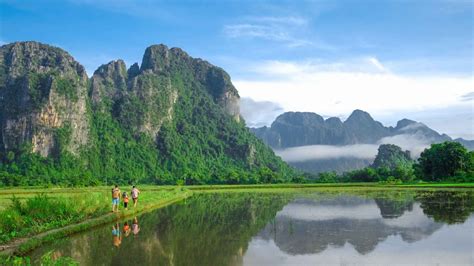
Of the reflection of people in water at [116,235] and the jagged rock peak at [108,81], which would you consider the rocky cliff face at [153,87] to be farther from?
the reflection of people in water at [116,235]

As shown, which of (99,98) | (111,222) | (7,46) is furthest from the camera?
(7,46)

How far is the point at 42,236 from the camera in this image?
1382 centimetres

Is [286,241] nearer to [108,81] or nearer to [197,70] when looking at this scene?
[108,81]

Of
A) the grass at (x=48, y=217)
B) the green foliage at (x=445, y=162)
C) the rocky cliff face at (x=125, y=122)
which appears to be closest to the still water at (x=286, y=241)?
the grass at (x=48, y=217)

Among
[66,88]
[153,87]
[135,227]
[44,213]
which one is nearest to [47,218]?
[44,213]

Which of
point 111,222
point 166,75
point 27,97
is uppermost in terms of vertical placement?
point 166,75

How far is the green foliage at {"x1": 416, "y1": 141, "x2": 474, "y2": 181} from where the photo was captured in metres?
54.7

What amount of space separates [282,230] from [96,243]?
6.60 meters

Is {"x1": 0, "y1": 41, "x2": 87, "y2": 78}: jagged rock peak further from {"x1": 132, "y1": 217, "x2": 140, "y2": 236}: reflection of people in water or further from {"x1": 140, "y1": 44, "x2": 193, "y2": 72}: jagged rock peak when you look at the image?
{"x1": 132, "y1": 217, "x2": 140, "y2": 236}: reflection of people in water

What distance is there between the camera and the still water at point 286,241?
10445mm

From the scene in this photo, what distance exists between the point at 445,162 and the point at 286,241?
2037 inches

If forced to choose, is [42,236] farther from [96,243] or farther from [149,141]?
[149,141]

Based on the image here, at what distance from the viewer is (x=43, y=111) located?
10412cm

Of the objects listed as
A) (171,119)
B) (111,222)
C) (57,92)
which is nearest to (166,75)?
(171,119)
